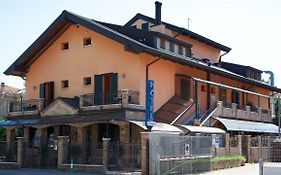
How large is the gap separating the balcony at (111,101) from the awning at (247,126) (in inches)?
288

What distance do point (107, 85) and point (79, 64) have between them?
3.23 metres

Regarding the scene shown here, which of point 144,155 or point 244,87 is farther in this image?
point 244,87

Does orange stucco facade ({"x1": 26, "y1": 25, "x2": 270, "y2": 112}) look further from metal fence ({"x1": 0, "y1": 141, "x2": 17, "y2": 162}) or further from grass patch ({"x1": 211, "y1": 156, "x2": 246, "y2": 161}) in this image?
grass patch ({"x1": 211, "y1": 156, "x2": 246, "y2": 161})

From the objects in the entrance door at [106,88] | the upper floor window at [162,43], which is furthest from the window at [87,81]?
the upper floor window at [162,43]

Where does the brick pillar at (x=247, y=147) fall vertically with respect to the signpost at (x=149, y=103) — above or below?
below

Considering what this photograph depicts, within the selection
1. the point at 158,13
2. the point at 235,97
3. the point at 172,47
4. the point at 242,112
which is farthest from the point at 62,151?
the point at 235,97

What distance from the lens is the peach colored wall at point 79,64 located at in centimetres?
2814

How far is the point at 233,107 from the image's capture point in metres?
34.5

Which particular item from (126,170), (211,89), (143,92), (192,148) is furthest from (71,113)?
(211,89)

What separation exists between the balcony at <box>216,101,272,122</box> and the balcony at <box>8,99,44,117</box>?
1235cm

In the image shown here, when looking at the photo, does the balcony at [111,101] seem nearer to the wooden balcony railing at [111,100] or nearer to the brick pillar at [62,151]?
the wooden balcony railing at [111,100]

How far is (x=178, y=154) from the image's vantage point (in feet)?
A: 73.6

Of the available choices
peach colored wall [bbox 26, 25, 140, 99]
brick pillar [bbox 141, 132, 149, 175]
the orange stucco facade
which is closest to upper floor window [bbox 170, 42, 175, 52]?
the orange stucco facade

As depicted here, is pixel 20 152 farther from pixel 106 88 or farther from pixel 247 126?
pixel 247 126
